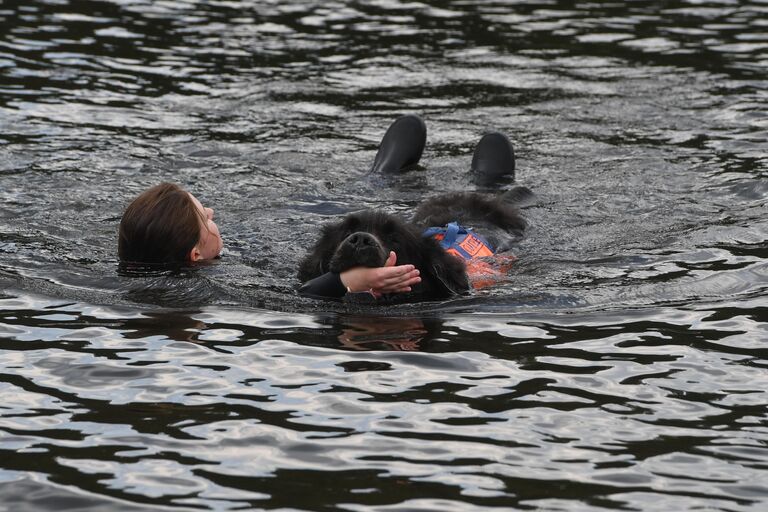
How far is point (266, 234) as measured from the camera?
9062mm

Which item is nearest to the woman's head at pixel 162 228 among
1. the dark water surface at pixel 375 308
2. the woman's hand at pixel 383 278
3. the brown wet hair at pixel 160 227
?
the brown wet hair at pixel 160 227

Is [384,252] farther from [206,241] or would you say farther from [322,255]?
[206,241]

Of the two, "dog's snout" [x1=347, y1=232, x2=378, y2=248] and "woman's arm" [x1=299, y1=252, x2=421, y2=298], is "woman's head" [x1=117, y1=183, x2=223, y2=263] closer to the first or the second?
"woman's arm" [x1=299, y1=252, x2=421, y2=298]

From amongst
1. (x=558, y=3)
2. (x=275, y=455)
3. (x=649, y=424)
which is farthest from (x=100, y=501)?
(x=558, y=3)

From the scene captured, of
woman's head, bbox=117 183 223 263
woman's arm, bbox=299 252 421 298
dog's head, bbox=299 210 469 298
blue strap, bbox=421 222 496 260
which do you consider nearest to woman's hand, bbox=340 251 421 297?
woman's arm, bbox=299 252 421 298

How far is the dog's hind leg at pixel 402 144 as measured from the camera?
10477 mm

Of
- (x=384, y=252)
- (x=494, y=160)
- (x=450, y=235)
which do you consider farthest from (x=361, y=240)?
(x=494, y=160)

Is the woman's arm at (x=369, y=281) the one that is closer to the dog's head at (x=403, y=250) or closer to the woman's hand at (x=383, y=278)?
the woman's hand at (x=383, y=278)

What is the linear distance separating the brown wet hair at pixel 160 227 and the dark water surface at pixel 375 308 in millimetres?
218

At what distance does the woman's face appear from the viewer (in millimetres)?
8102

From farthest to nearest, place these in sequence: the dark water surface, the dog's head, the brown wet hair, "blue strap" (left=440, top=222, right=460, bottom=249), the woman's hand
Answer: "blue strap" (left=440, top=222, right=460, bottom=249)
the brown wet hair
the dog's head
the woman's hand
the dark water surface

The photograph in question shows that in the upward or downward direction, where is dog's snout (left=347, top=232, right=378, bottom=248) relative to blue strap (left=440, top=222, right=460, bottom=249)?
upward

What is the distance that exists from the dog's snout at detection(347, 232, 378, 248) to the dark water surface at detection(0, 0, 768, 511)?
0.49 metres

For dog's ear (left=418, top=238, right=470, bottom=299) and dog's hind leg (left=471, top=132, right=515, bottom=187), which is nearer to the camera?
dog's ear (left=418, top=238, right=470, bottom=299)
